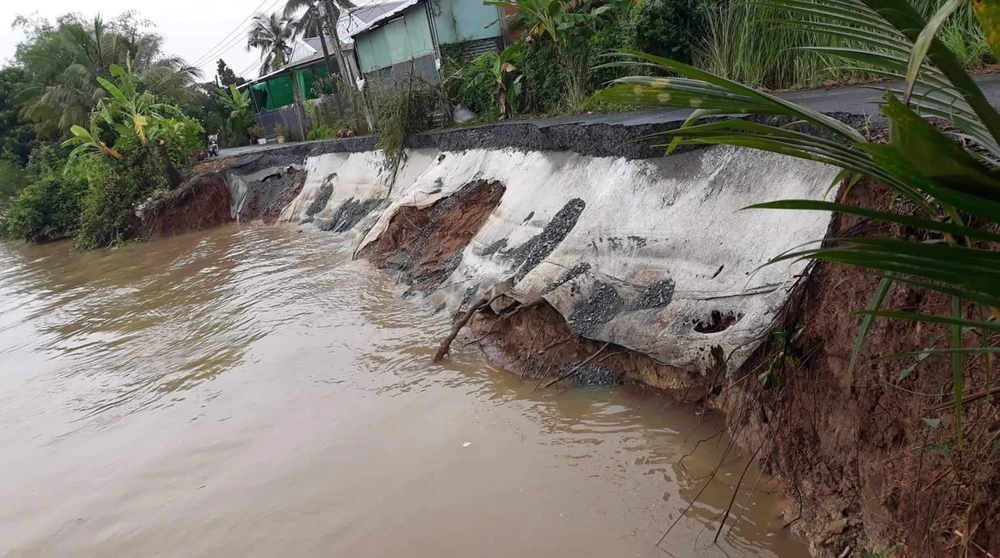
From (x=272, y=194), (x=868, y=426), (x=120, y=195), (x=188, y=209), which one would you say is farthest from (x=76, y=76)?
Answer: (x=868, y=426)

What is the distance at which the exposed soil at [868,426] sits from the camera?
224cm

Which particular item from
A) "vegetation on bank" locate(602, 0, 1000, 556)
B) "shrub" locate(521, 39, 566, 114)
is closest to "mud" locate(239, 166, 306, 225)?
"shrub" locate(521, 39, 566, 114)

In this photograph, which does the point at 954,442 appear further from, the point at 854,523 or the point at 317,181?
the point at 317,181

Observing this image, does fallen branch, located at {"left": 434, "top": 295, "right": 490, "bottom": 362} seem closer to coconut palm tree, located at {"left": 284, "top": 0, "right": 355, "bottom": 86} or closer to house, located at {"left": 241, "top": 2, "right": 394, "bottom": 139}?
coconut palm tree, located at {"left": 284, "top": 0, "right": 355, "bottom": 86}

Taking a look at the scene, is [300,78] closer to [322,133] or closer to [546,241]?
[322,133]

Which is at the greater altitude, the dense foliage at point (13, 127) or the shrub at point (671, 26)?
the dense foliage at point (13, 127)

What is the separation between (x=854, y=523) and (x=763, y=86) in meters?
5.91

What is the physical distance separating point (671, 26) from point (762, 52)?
4.86ft

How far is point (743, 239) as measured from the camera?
405 centimetres

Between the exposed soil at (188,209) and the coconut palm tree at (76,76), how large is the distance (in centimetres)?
927

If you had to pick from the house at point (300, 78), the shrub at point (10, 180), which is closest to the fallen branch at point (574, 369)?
the house at point (300, 78)

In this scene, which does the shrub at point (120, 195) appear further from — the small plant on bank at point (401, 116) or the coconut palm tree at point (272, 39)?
the coconut palm tree at point (272, 39)

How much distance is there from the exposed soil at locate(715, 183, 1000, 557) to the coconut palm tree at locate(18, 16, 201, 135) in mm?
25882

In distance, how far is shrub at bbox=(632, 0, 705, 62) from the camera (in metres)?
8.56
